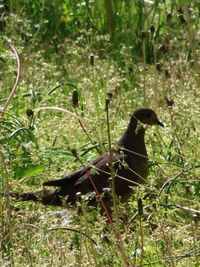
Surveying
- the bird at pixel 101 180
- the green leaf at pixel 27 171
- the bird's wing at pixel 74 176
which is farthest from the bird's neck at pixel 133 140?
the green leaf at pixel 27 171

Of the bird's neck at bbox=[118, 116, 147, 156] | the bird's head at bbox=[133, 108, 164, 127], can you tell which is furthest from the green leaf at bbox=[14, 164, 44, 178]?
the bird's head at bbox=[133, 108, 164, 127]

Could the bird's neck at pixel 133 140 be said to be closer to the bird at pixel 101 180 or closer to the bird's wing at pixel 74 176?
the bird at pixel 101 180

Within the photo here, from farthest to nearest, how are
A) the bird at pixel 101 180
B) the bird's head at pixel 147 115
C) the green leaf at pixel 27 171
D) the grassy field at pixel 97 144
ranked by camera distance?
the bird's head at pixel 147 115 → the green leaf at pixel 27 171 → the bird at pixel 101 180 → the grassy field at pixel 97 144

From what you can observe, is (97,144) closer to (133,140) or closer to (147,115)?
(133,140)

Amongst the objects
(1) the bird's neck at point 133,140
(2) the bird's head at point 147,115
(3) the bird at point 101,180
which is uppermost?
(2) the bird's head at point 147,115

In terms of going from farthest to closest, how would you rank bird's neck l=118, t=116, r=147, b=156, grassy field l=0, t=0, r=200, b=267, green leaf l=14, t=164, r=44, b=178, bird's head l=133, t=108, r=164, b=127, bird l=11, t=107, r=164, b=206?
bird's head l=133, t=108, r=164, b=127 < bird's neck l=118, t=116, r=147, b=156 < green leaf l=14, t=164, r=44, b=178 < bird l=11, t=107, r=164, b=206 < grassy field l=0, t=0, r=200, b=267

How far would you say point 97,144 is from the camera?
5422mm

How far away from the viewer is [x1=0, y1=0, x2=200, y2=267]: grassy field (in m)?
3.74

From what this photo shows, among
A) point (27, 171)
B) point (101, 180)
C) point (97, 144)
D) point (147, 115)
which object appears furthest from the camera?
point (147, 115)

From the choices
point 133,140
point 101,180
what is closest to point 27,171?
point 101,180

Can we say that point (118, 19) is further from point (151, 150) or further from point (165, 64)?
point (151, 150)

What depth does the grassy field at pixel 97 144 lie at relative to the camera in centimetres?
374

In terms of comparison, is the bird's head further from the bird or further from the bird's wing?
the bird's wing

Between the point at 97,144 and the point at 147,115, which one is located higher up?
the point at 147,115
